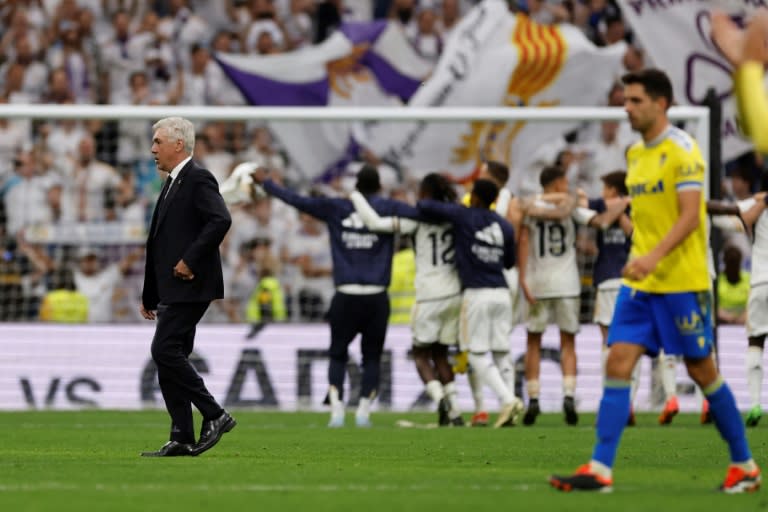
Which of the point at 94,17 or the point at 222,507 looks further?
the point at 94,17

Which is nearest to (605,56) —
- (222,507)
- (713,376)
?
(713,376)

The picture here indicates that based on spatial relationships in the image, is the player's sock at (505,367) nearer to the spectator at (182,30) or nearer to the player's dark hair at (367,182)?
the player's dark hair at (367,182)

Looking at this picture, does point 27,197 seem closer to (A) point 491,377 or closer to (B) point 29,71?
(B) point 29,71

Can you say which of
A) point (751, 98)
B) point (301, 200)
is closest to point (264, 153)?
point (301, 200)

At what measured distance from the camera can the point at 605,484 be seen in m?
8.80

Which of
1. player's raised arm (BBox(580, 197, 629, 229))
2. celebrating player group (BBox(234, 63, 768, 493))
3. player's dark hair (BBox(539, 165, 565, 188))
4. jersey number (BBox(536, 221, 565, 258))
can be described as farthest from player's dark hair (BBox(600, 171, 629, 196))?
jersey number (BBox(536, 221, 565, 258))

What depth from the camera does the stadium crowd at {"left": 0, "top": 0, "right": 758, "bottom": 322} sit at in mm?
21703

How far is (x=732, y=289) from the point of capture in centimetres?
Result: 2120

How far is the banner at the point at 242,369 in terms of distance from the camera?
66.5ft

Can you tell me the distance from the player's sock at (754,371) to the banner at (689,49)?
5.13 m

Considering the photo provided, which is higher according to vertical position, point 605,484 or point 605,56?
point 605,56

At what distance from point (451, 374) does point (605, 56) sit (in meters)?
7.00

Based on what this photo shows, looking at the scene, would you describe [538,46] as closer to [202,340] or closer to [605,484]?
[202,340]

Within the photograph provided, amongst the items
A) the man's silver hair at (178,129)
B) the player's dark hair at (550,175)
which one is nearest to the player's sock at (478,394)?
the player's dark hair at (550,175)
